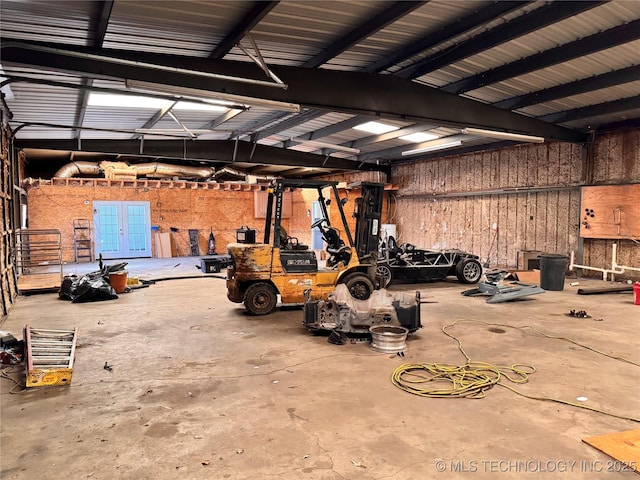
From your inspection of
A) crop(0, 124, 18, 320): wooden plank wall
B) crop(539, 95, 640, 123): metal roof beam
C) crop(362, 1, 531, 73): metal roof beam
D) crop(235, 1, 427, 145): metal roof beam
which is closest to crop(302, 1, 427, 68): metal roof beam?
crop(235, 1, 427, 145): metal roof beam

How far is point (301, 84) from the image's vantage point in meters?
6.18

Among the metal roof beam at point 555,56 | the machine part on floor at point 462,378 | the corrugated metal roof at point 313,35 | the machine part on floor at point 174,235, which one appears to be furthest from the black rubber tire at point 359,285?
the machine part on floor at point 174,235

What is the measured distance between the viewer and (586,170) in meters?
10.2

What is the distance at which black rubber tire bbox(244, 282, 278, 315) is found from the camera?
21.9 ft

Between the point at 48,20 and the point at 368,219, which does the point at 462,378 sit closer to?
the point at 368,219

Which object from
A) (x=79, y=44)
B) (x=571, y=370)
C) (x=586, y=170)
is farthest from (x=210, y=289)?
(x=586, y=170)

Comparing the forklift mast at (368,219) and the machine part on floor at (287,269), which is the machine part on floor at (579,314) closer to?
the machine part on floor at (287,269)

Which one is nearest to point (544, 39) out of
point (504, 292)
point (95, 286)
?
point (504, 292)

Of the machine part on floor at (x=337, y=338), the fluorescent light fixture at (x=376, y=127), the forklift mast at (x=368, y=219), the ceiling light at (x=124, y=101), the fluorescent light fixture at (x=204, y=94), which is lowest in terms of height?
the machine part on floor at (x=337, y=338)

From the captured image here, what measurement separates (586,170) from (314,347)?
9.04m

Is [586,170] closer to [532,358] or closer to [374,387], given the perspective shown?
[532,358]

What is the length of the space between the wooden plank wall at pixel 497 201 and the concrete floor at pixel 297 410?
5.55 m

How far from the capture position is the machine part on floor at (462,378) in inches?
146

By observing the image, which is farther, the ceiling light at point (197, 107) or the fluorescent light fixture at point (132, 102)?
the ceiling light at point (197, 107)
